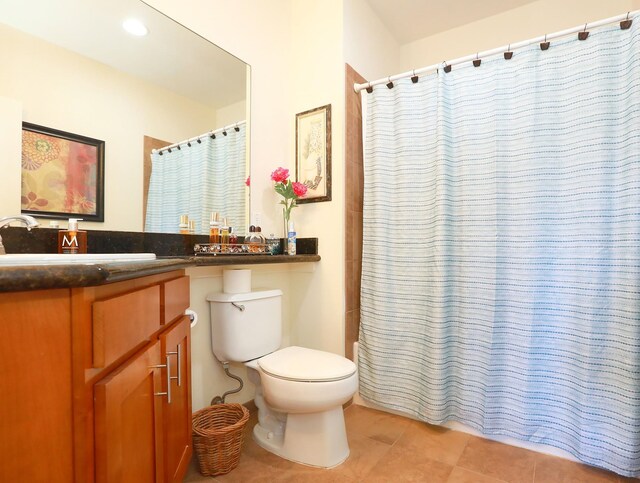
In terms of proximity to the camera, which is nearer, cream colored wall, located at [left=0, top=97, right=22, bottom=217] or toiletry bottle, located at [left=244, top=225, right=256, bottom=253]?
cream colored wall, located at [left=0, top=97, right=22, bottom=217]

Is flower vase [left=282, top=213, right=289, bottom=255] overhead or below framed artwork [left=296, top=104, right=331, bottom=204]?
below

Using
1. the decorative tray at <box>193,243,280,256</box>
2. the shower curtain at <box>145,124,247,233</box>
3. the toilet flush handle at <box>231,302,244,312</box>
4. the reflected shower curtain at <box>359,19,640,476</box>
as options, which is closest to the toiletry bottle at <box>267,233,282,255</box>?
the decorative tray at <box>193,243,280,256</box>

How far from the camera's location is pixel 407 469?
1454 millimetres

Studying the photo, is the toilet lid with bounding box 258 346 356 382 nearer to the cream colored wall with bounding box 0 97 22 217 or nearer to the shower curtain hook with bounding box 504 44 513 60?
the cream colored wall with bounding box 0 97 22 217

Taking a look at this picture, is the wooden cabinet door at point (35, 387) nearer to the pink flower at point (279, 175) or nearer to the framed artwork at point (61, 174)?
the framed artwork at point (61, 174)

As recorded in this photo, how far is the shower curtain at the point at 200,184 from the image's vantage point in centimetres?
152

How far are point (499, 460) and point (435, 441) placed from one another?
0.28m

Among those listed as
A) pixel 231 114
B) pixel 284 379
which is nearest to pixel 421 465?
pixel 284 379

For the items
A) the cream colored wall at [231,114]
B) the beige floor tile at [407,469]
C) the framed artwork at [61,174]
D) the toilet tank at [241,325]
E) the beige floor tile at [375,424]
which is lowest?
the beige floor tile at [375,424]

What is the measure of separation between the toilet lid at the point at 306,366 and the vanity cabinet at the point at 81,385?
578 millimetres

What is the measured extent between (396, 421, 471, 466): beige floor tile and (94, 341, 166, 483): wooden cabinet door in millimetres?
1192

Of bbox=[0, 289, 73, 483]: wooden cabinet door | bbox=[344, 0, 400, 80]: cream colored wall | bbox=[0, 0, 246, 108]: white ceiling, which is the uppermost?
bbox=[344, 0, 400, 80]: cream colored wall

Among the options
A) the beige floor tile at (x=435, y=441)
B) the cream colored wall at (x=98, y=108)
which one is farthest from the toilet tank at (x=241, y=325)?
the beige floor tile at (x=435, y=441)

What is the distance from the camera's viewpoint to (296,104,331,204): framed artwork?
2.03m
